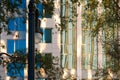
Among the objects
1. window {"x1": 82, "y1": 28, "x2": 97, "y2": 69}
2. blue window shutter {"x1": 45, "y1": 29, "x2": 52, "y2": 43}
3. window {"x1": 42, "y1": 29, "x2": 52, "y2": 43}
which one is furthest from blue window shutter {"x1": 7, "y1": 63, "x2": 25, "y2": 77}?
window {"x1": 82, "y1": 28, "x2": 97, "y2": 69}

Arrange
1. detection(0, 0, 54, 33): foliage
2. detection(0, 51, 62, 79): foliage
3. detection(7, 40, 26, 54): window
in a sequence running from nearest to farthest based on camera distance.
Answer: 1. detection(0, 51, 62, 79): foliage
2. detection(0, 0, 54, 33): foliage
3. detection(7, 40, 26, 54): window

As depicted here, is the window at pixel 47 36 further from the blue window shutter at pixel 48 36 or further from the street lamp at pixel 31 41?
the street lamp at pixel 31 41

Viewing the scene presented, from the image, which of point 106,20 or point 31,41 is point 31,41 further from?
point 106,20

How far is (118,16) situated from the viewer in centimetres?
2566

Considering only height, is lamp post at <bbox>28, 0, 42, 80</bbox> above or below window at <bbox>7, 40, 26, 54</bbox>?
above

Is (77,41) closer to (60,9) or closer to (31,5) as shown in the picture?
(60,9)

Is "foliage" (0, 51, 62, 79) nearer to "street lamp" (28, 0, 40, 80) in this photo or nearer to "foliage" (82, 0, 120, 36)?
"foliage" (82, 0, 120, 36)

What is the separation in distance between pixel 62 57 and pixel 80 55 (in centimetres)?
226

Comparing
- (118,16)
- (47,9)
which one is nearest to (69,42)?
(118,16)

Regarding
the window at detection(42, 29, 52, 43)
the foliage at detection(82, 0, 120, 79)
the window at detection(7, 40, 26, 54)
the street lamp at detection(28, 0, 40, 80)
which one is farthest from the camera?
the window at detection(42, 29, 52, 43)

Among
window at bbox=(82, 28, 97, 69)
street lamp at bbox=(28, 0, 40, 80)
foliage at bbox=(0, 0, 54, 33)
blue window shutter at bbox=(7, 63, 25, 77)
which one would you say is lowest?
window at bbox=(82, 28, 97, 69)

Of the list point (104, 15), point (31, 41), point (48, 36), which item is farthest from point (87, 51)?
point (31, 41)

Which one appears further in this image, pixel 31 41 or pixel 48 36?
pixel 48 36

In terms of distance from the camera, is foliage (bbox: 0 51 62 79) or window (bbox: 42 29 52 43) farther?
window (bbox: 42 29 52 43)
